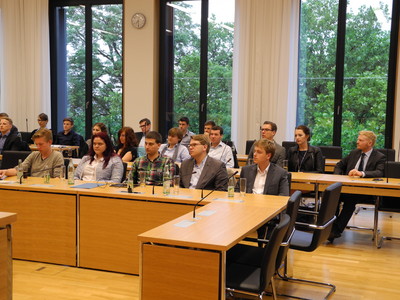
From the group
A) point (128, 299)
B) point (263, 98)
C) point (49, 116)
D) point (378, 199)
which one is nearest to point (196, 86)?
point (263, 98)

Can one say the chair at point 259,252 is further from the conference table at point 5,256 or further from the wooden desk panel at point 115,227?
the conference table at point 5,256

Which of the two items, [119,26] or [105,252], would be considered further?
[119,26]

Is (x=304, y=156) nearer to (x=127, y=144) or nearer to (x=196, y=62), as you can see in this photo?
(x=127, y=144)

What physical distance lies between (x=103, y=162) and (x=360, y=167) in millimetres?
3053

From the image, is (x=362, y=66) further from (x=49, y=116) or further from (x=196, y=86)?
(x=49, y=116)

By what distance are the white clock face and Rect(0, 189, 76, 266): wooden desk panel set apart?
5.95m

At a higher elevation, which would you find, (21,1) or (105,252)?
(21,1)

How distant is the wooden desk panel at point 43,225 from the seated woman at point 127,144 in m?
2.11

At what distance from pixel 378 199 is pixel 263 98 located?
156 inches

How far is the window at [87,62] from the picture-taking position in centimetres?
1070

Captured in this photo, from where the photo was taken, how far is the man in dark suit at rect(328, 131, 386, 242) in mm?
5941

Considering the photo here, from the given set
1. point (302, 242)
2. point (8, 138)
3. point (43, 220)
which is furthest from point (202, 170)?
point (8, 138)

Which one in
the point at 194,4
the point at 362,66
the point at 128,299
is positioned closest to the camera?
the point at 128,299

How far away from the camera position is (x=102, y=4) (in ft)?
35.0
